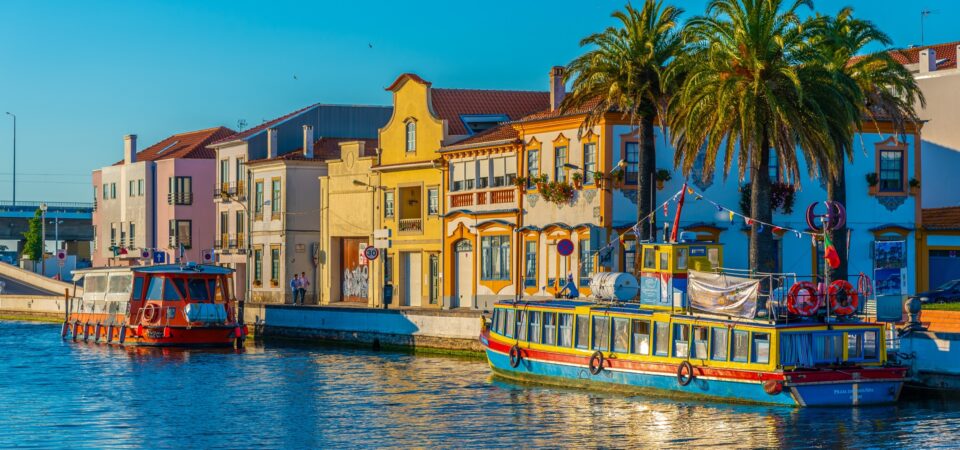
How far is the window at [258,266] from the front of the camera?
83.4 meters

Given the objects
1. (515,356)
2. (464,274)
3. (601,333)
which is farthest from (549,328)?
(464,274)

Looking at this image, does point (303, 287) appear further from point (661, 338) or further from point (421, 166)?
point (661, 338)

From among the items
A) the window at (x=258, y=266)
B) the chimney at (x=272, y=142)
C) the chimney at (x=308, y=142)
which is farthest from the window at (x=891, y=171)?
the window at (x=258, y=266)

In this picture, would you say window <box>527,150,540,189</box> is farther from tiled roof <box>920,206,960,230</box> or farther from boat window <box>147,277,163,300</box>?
boat window <box>147,277,163,300</box>

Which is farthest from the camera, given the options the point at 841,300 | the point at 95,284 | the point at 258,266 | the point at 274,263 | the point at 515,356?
the point at 258,266

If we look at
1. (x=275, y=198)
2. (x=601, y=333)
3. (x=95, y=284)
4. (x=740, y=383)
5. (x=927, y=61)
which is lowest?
(x=740, y=383)

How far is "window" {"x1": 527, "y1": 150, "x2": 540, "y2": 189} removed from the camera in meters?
60.5

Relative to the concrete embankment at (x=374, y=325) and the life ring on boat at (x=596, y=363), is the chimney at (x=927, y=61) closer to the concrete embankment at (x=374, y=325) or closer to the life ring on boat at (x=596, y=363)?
the concrete embankment at (x=374, y=325)

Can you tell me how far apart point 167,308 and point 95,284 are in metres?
8.28

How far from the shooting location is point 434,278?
225ft

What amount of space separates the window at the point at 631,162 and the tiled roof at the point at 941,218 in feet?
37.4

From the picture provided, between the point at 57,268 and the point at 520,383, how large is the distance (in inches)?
3346

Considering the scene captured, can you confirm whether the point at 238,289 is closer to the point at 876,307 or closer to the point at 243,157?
the point at 243,157

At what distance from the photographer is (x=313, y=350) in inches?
2370
